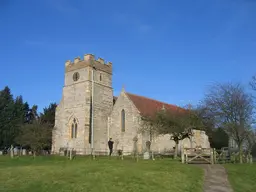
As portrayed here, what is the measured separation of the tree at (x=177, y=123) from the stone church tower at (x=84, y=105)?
10066 mm

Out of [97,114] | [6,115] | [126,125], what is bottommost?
[126,125]

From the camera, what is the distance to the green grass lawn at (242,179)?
1508cm

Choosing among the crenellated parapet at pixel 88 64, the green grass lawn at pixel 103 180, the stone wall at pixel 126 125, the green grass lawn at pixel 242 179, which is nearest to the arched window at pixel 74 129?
the stone wall at pixel 126 125

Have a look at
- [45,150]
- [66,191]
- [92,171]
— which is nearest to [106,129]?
[45,150]

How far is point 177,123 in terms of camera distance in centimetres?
3122

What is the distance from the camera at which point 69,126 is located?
4275cm

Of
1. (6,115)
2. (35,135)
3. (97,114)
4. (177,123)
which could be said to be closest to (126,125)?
(97,114)

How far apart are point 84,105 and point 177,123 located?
14.8 metres

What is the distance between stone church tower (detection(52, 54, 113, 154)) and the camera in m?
40.7

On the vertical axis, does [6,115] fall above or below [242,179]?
above

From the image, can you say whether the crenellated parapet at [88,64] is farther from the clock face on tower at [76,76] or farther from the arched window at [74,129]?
the arched window at [74,129]

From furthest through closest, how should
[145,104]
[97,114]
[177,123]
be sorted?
1. [145,104]
2. [97,114]
3. [177,123]

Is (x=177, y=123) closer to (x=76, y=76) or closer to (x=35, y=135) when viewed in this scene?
(x=76, y=76)

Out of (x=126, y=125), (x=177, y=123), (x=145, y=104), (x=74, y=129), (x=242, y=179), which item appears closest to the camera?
(x=242, y=179)
